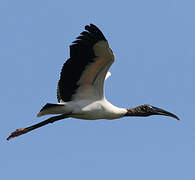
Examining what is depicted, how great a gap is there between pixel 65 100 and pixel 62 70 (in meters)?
0.91

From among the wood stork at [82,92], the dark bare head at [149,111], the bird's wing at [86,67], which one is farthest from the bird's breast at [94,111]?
the dark bare head at [149,111]

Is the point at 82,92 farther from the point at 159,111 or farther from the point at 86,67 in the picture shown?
the point at 159,111

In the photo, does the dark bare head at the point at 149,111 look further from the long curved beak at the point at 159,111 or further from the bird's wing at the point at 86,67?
the bird's wing at the point at 86,67

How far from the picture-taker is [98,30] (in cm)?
1247

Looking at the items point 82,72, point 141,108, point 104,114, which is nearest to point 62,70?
point 82,72

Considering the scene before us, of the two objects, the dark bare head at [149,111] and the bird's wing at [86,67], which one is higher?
the bird's wing at [86,67]

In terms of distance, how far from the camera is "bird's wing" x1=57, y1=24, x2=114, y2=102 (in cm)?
1272

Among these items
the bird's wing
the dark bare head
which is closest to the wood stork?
the bird's wing

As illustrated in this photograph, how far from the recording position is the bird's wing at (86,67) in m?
12.7

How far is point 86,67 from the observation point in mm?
13438

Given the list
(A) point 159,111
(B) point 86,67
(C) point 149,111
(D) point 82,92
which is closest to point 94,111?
(D) point 82,92

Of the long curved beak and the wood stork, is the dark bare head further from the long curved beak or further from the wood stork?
the wood stork

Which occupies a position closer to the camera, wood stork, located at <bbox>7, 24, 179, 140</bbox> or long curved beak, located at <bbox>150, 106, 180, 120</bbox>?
wood stork, located at <bbox>7, 24, 179, 140</bbox>

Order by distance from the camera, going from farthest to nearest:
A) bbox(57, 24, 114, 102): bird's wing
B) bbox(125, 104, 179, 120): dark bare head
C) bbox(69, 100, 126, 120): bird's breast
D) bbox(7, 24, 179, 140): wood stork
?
bbox(125, 104, 179, 120): dark bare head < bbox(69, 100, 126, 120): bird's breast < bbox(7, 24, 179, 140): wood stork < bbox(57, 24, 114, 102): bird's wing
